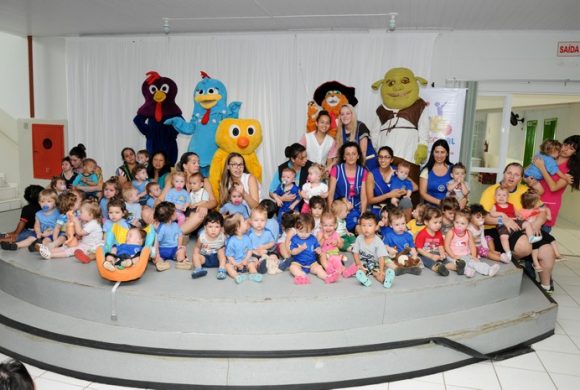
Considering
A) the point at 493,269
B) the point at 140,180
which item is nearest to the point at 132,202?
the point at 140,180

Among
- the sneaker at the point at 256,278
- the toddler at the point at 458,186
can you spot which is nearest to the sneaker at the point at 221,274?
the sneaker at the point at 256,278

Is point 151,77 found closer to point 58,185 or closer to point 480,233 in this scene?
point 58,185

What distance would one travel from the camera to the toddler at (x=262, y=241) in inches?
142

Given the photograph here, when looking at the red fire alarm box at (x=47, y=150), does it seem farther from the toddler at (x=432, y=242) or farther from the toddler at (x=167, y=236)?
the toddler at (x=432, y=242)

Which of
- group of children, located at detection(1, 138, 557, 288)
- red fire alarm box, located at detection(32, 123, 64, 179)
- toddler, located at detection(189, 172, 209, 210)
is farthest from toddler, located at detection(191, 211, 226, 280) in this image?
red fire alarm box, located at detection(32, 123, 64, 179)

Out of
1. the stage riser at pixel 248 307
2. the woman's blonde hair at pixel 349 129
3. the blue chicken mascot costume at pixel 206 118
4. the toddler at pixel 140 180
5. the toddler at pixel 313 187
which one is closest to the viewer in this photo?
the stage riser at pixel 248 307

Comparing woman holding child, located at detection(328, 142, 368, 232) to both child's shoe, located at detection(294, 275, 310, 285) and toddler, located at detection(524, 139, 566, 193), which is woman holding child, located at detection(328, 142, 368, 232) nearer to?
child's shoe, located at detection(294, 275, 310, 285)

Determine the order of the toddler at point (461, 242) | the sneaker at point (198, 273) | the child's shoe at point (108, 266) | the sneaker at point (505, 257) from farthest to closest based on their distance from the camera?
the sneaker at point (505, 257) → the toddler at point (461, 242) → the sneaker at point (198, 273) → the child's shoe at point (108, 266)

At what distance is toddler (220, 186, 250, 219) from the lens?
4246 millimetres

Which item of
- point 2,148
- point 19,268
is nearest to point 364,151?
point 19,268

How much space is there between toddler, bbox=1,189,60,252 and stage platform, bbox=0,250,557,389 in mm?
595

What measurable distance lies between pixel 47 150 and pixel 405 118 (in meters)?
5.39

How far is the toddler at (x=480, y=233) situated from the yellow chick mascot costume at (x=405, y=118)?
4.72 feet

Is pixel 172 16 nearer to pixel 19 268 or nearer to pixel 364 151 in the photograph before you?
pixel 364 151
